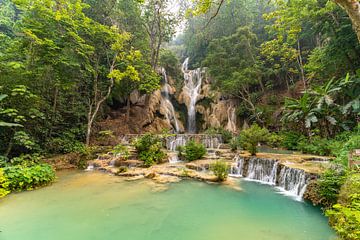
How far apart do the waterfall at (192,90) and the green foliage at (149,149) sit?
32.3ft

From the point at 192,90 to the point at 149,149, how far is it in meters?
12.1

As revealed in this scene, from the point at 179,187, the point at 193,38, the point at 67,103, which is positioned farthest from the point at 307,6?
the point at 193,38

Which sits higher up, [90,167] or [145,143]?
[145,143]

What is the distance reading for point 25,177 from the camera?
6.19 meters

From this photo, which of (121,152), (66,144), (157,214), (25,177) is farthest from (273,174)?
(66,144)

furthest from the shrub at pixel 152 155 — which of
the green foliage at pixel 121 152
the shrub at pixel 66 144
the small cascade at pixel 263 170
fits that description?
the small cascade at pixel 263 170

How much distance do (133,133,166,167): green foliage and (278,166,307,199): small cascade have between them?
525cm

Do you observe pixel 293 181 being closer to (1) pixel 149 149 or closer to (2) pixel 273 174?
(2) pixel 273 174

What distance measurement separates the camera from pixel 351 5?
10.2 ft

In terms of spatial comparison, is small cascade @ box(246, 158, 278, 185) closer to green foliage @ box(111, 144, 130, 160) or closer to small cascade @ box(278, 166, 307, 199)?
small cascade @ box(278, 166, 307, 199)

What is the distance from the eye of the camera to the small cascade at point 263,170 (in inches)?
290

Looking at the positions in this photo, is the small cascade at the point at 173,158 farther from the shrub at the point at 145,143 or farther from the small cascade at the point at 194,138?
the small cascade at the point at 194,138

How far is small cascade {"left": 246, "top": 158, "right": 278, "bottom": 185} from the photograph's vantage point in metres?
7.37

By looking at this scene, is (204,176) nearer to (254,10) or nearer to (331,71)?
(331,71)
